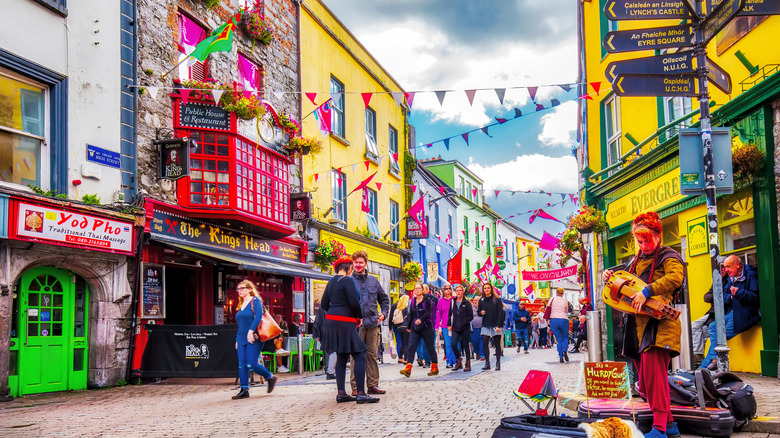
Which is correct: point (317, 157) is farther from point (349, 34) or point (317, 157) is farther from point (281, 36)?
point (349, 34)

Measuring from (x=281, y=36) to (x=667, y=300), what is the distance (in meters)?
17.3

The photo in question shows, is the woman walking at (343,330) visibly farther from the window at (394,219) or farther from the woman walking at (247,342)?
the window at (394,219)

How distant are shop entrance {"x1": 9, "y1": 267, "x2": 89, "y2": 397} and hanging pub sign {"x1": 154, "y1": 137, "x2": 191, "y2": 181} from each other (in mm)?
2733

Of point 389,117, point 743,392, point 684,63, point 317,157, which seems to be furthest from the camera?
point 389,117

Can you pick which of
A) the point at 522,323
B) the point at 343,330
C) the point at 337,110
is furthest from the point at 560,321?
the point at 337,110

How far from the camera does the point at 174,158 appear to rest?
14.5 meters

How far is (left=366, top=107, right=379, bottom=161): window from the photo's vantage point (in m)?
27.2

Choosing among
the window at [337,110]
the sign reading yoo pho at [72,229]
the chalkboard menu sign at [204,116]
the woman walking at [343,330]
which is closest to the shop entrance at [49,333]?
the sign reading yoo pho at [72,229]

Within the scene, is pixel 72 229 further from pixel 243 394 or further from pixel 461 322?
pixel 461 322

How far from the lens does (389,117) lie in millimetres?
30438

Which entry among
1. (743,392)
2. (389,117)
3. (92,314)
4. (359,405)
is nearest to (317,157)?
(389,117)

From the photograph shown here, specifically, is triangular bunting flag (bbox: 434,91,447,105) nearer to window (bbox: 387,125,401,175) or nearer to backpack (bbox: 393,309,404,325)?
backpack (bbox: 393,309,404,325)

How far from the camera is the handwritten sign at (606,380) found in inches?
227

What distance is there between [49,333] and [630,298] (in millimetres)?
10015
